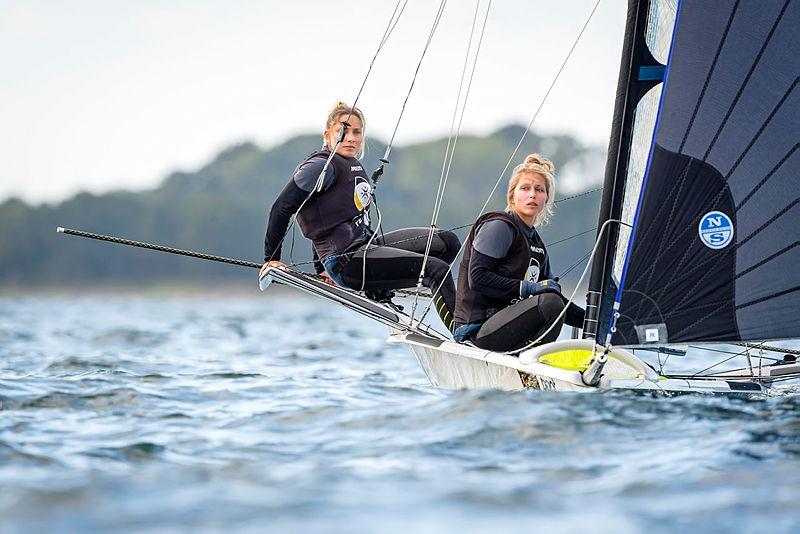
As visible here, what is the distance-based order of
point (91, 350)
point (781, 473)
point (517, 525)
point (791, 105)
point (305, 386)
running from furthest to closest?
point (91, 350) < point (305, 386) < point (791, 105) < point (781, 473) < point (517, 525)

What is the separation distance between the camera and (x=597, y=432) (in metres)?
4.09

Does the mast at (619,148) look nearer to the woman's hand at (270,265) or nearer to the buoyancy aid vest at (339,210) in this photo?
the buoyancy aid vest at (339,210)

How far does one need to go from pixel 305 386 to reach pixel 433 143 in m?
88.8

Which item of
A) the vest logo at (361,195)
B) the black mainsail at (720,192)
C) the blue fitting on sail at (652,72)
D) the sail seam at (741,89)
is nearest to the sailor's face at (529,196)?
the black mainsail at (720,192)

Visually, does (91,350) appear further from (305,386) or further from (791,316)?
(791,316)

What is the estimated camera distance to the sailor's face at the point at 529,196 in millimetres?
5250

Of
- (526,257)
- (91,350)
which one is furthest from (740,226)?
(91,350)

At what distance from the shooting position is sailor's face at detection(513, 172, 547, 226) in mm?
Result: 5250

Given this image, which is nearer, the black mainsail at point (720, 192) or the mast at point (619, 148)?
the black mainsail at point (720, 192)

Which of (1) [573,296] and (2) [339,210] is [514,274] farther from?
(2) [339,210]

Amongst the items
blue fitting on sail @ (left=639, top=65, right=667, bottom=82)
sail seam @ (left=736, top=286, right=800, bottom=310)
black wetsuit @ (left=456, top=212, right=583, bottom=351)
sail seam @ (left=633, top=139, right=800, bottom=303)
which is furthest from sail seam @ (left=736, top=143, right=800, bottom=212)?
black wetsuit @ (left=456, top=212, right=583, bottom=351)

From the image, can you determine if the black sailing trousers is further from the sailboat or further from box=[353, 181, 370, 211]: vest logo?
the sailboat

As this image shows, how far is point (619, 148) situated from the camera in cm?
487

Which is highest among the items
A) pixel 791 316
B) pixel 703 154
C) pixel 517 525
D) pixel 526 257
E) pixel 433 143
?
pixel 433 143
